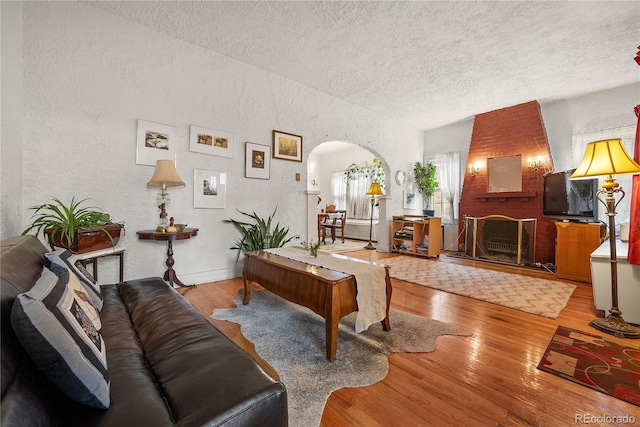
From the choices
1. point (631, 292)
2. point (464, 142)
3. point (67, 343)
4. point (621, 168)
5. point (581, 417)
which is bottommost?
point (581, 417)

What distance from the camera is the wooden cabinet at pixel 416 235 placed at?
5.25 meters

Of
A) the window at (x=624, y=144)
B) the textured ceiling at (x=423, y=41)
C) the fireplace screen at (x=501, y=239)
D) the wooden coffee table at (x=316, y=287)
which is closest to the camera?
the wooden coffee table at (x=316, y=287)

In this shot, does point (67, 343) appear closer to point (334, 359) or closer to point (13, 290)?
point (13, 290)

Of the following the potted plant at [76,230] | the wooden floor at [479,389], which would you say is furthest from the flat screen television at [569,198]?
the potted plant at [76,230]

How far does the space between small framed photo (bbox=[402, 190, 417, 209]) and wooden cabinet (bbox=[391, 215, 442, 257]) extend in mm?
759

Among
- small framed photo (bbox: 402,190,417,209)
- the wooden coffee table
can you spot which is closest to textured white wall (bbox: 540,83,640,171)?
small framed photo (bbox: 402,190,417,209)

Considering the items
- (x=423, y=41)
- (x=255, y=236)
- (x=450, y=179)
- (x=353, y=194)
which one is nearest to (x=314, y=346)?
(x=255, y=236)

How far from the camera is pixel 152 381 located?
90 cm

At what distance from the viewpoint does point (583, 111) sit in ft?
14.7

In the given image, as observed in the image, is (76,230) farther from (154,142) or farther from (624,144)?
(624,144)

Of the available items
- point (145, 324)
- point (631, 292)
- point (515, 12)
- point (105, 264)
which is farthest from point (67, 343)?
point (515, 12)

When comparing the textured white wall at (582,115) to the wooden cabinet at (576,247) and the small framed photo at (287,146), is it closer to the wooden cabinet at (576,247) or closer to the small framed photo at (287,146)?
the wooden cabinet at (576,247)

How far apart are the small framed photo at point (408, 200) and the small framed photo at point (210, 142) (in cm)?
421

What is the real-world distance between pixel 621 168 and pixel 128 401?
3.35 metres
